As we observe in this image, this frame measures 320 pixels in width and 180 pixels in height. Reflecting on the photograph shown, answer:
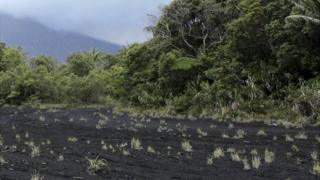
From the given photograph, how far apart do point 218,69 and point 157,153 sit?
83.3ft

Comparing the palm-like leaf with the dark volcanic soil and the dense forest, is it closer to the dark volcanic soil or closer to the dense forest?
the dense forest

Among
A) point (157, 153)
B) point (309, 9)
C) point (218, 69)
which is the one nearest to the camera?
point (157, 153)

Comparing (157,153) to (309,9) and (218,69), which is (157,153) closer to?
(309,9)

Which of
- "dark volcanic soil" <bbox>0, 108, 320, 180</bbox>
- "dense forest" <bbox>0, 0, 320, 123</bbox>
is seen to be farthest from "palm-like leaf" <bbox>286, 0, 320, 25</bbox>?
"dark volcanic soil" <bbox>0, 108, 320, 180</bbox>

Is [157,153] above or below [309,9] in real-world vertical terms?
below

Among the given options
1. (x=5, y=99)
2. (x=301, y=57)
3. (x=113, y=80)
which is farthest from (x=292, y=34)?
(x=5, y=99)

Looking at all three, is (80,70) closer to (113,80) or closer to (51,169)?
(113,80)

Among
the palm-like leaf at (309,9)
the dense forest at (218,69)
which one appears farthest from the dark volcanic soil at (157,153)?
the dense forest at (218,69)

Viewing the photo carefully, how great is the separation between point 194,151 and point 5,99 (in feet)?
177

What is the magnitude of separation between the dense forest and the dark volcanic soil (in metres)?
9.38

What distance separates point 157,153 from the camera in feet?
57.8

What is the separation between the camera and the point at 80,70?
8044 cm

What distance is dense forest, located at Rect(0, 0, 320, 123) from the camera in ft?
115

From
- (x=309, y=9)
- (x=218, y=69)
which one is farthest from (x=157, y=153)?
(x=218, y=69)
